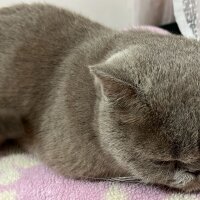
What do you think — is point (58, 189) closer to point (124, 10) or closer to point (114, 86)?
point (114, 86)

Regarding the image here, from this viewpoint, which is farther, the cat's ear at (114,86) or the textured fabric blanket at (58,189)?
the textured fabric blanket at (58,189)

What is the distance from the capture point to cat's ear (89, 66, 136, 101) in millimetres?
849

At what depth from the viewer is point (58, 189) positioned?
116 cm

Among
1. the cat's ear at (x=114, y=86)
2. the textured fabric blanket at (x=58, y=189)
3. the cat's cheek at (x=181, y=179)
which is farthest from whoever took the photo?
the textured fabric blanket at (x=58, y=189)

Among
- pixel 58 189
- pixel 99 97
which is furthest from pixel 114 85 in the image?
pixel 58 189

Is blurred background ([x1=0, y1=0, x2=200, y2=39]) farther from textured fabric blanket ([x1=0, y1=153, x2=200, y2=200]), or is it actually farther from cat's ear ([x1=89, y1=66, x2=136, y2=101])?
cat's ear ([x1=89, y1=66, x2=136, y2=101])

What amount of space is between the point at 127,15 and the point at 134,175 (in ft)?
4.21

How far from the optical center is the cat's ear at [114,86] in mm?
849

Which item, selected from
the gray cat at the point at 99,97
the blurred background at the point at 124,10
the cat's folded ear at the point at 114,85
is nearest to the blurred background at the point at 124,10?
the blurred background at the point at 124,10

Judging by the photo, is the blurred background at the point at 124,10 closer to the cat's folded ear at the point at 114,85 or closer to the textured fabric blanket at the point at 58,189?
the textured fabric blanket at the point at 58,189

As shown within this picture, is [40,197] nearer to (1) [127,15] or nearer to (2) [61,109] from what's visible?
(2) [61,109]

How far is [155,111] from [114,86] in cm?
10

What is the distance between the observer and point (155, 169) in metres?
0.97

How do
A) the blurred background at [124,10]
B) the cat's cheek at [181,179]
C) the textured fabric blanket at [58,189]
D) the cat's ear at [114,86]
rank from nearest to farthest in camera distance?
the cat's ear at [114,86]
the cat's cheek at [181,179]
the textured fabric blanket at [58,189]
the blurred background at [124,10]
